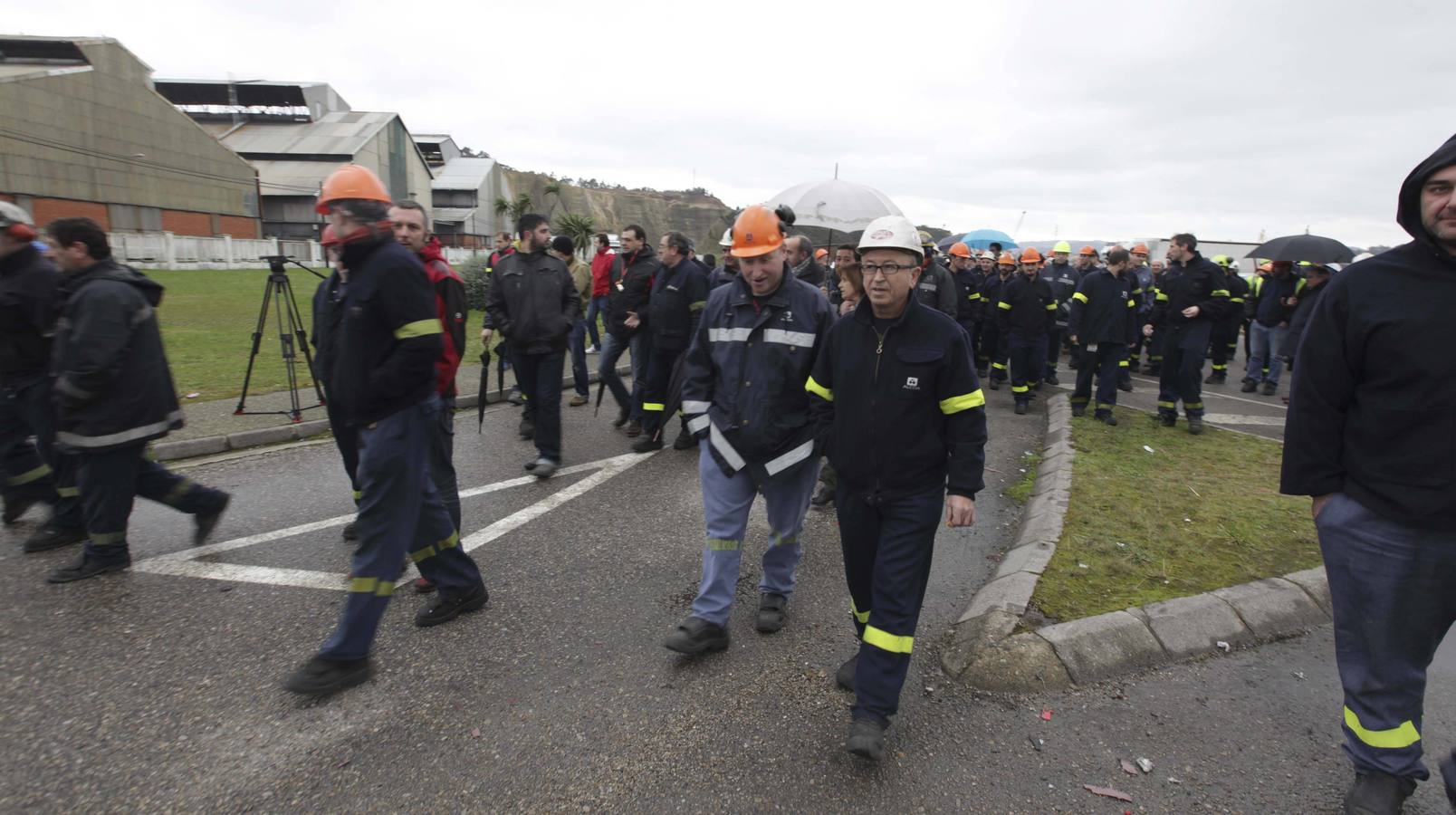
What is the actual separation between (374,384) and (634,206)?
118924mm

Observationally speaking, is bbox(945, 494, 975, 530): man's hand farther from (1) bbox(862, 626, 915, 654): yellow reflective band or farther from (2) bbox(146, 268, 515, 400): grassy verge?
(2) bbox(146, 268, 515, 400): grassy verge

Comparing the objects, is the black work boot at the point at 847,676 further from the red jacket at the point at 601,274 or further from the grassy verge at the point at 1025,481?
the red jacket at the point at 601,274

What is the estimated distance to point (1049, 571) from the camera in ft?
13.6

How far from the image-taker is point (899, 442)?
9.30 ft

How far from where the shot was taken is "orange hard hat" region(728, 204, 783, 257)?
338cm

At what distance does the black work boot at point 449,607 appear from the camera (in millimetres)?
3695

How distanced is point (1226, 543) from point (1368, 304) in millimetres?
2946

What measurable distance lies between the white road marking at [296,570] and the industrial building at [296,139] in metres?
56.1

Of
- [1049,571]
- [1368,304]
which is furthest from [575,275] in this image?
[1368,304]

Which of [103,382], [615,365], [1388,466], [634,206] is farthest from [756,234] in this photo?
[634,206]

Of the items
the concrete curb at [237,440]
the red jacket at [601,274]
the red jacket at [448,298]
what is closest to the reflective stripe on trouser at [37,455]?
the concrete curb at [237,440]

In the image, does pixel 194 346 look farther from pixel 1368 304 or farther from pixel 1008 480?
pixel 1368 304

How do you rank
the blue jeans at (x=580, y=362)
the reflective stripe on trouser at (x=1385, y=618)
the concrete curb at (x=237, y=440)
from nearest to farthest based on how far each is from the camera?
the reflective stripe on trouser at (x=1385, y=618) → the concrete curb at (x=237, y=440) → the blue jeans at (x=580, y=362)

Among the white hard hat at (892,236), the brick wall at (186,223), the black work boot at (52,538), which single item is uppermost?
the brick wall at (186,223)
